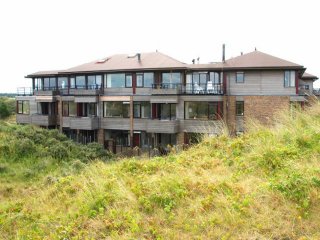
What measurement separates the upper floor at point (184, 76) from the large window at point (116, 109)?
3.30 feet

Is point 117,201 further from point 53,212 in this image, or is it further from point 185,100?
point 185,100

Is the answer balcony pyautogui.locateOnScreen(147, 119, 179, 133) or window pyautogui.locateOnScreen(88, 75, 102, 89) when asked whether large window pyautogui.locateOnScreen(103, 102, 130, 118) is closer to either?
window pyautogui.locateOnScreen(88, 75, 102, 89)

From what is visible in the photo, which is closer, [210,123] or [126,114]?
[210,123]

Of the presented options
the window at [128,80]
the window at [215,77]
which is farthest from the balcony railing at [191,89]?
the window at [128,80]

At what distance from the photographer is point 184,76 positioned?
97.0 ft

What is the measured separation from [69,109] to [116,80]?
6.27m

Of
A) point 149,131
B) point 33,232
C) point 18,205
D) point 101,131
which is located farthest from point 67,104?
point 33,232

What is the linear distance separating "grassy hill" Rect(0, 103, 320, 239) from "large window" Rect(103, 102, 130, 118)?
20957 mm

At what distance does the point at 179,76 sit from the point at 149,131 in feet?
17.3

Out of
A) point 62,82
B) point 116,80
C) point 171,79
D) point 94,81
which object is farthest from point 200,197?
point 62,82

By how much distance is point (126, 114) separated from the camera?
104ft

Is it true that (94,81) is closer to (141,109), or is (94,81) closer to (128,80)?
(128,80)

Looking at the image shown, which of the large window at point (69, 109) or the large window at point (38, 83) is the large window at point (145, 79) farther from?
the large window at point (38, 83)

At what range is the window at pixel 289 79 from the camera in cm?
2752
